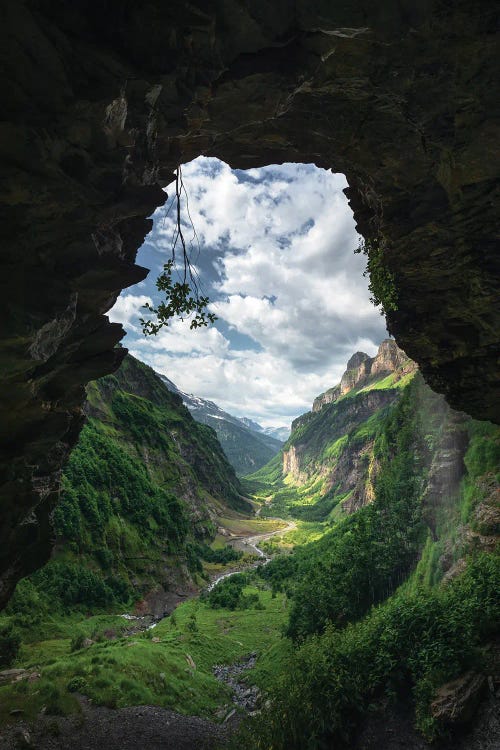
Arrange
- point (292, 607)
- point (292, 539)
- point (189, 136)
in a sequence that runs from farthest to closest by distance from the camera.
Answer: point (292, 539) → point (292, 607) → point (189, 136)

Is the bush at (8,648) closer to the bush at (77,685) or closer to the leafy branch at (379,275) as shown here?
the bush at (77,685)

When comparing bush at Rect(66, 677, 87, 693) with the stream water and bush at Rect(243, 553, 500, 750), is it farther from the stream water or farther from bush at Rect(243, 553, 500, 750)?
the stream water

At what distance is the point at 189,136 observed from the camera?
41.2 feet

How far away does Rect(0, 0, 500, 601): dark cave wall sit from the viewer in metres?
7.58

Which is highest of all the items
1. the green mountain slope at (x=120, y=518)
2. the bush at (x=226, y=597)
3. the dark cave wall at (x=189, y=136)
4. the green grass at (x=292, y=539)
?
the dark cave wall at (x=189, y=136)

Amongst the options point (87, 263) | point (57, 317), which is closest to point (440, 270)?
point (87, 263)

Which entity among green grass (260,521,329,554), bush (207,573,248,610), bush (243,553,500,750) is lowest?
green grass (260,521,329,554)

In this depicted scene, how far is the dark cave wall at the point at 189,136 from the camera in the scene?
24.9 ft

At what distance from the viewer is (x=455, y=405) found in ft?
77.7

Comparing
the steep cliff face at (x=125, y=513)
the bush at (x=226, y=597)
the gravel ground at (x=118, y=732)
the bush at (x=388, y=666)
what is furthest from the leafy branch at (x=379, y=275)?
the bush at (x=226, y=597)

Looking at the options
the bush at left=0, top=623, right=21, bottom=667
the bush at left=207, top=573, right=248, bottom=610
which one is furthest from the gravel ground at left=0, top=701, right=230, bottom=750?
the bush at left=207, top=573, right=248, bottom=610

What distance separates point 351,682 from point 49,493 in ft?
64.8

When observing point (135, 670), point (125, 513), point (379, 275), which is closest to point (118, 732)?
point (135, 670)

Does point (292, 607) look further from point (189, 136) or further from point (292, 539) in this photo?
point (292, 539)
